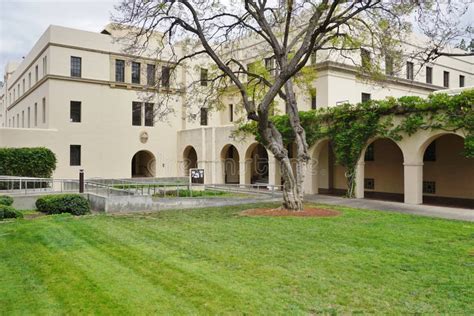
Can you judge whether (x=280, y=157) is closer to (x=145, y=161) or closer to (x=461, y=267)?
(x=461, y=267)

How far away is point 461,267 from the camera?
7.34m

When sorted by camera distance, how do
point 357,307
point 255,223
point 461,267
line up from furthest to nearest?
point 255,223, point 461,267, point 357,307

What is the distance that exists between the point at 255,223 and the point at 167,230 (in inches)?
112

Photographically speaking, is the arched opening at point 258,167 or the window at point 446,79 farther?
the window at point 446,79

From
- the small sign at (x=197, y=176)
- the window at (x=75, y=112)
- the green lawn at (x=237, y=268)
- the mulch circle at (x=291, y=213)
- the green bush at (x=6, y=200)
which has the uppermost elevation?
the window at (x=75, y=112)

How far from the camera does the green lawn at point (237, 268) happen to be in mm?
5547

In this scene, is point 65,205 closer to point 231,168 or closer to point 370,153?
point 370,153

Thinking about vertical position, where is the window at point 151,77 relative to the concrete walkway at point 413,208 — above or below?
above

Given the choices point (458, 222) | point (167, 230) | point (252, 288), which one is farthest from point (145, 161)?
point (252, 288)

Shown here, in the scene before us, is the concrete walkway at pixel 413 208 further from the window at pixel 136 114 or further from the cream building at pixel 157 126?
the window at pixel 136 114

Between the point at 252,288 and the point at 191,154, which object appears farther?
the point at 191,154

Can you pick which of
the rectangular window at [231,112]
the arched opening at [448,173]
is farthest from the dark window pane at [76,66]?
the arched opening at [448,173]

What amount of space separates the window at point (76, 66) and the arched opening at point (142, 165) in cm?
849

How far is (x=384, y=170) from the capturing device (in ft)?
78.6
